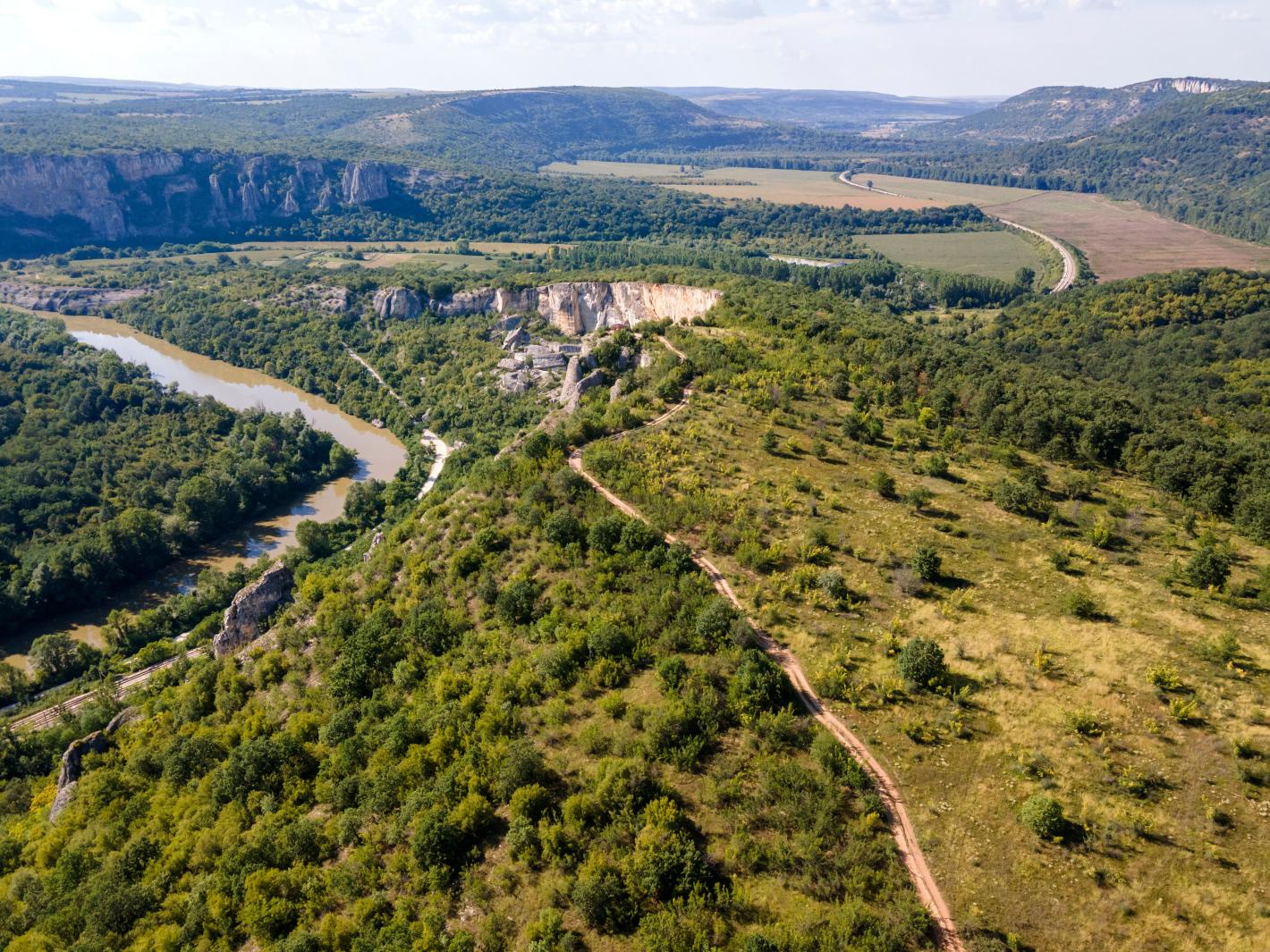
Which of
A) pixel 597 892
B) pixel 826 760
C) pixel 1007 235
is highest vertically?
pixel 1007 235

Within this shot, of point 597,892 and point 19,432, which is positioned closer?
point 597,892

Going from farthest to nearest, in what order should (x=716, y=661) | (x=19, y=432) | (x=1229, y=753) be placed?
(x=19, y=432), (x=716, y=661), (x=1229, y=753)

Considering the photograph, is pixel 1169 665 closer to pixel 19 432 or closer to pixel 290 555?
pixel 290 555

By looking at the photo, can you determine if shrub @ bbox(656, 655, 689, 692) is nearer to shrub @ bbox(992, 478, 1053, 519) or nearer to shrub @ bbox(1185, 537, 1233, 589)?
shrub @ bbox(992, 478, 1053, 519)

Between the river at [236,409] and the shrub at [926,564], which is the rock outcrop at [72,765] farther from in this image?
the shrub at [926,564]

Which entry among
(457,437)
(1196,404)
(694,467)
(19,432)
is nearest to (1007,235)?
(1196,404)

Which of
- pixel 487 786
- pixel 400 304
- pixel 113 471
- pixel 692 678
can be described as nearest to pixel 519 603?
pixel 487 786

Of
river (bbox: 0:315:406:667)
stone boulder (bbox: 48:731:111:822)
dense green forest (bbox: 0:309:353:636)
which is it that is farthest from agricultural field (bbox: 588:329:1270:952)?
dense green forest (bbox: 0:309:353:636)
